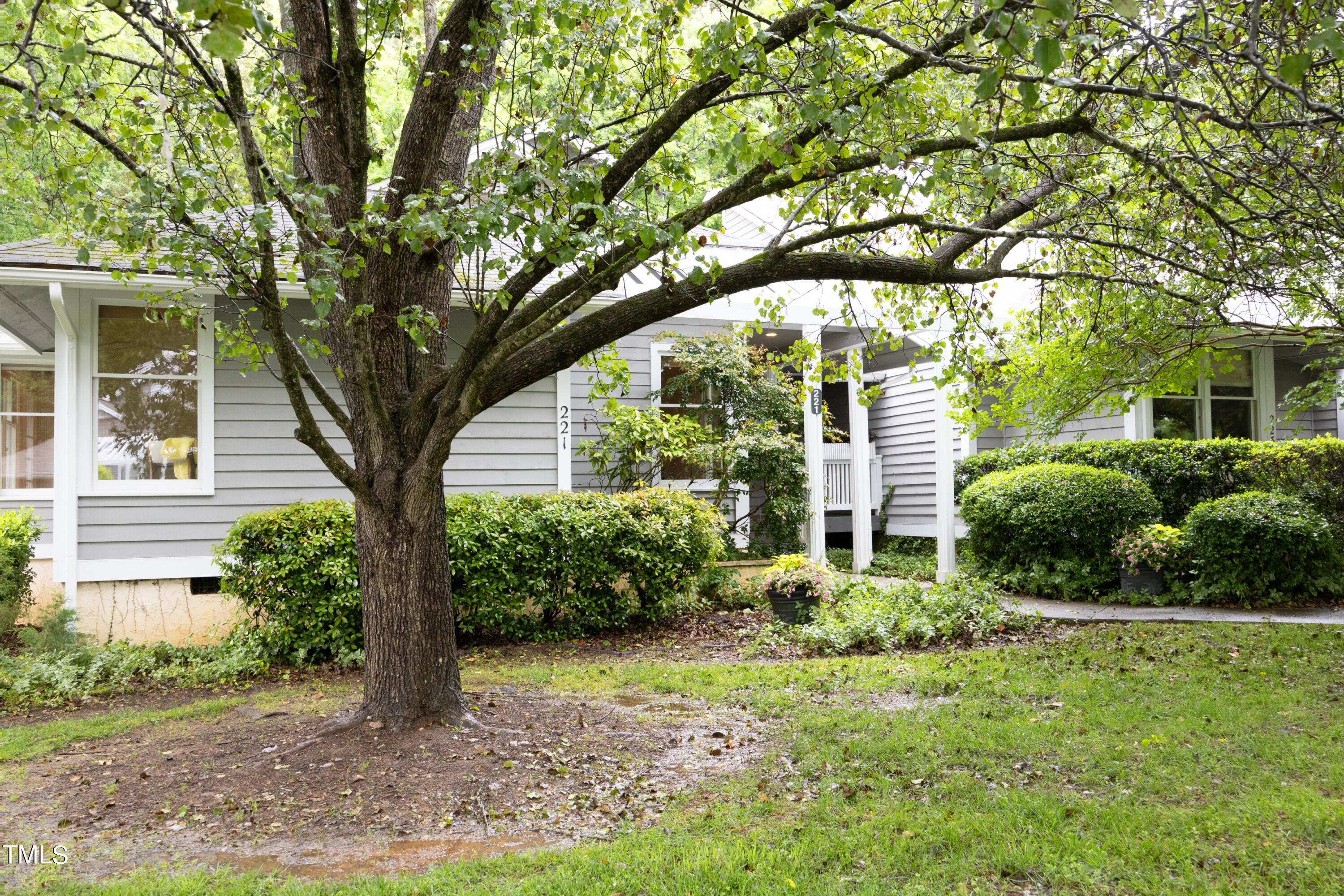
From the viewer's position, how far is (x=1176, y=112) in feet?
16.6

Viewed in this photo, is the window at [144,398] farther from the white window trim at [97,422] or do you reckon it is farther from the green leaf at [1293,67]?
the green leaf at [1293,67]

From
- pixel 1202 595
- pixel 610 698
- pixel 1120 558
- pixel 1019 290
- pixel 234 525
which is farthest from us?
pixel 1019 290

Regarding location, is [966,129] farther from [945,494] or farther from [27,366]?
[27,366]

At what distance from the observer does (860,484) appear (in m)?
13.8

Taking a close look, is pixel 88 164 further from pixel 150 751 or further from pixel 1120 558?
pixel 1120 558

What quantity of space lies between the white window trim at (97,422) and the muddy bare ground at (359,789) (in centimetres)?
352

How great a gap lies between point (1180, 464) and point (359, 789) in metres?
11.1

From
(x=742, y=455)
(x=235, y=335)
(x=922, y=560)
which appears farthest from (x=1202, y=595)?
(x=235, y=335)

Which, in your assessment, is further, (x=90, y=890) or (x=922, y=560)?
(x=922, y=560)

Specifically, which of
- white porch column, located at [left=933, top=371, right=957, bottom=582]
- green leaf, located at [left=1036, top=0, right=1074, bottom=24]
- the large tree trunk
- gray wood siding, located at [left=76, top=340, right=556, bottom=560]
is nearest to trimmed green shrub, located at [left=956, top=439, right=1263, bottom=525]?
white porch column, located at [left=933, top=371, right=957, bottom=582]

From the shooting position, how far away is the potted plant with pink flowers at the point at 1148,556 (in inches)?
414

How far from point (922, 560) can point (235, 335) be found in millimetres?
11130

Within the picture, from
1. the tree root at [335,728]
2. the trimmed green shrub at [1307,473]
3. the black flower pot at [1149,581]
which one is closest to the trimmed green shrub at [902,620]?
the black flower pot at [1149,581]

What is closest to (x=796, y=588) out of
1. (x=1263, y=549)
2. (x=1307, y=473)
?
(x=1263, y=549)
